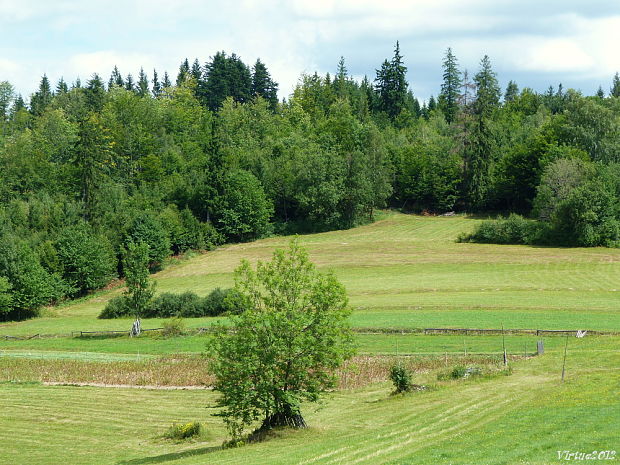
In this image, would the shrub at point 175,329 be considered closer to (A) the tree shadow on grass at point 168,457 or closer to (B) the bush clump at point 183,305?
(B) the bush clump at point 183,305

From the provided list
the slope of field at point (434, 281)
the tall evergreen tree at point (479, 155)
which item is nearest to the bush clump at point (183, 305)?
the slope of field at point (434, 281)

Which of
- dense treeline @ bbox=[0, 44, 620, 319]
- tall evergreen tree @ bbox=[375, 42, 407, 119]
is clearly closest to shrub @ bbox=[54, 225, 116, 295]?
dense treeline @ bbox=[0, 44, 620, 319]

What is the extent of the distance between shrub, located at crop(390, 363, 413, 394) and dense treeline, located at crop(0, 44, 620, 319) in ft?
198

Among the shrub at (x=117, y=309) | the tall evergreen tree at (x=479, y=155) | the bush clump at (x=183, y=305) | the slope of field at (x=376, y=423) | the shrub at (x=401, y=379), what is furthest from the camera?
the tall evergreen tree at (x=479, y=155)

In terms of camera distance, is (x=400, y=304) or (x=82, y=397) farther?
(x=400, y=304)

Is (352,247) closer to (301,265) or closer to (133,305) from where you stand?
(133,305)

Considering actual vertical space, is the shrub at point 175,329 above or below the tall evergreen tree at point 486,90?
below

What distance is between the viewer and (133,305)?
74625 mm

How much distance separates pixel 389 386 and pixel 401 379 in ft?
10.4

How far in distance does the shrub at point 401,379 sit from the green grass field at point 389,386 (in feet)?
2.10

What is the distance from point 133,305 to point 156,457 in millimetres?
46278

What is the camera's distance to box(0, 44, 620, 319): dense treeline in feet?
328

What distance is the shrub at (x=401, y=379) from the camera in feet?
122

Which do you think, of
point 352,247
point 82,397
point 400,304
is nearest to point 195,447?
point 82,397
